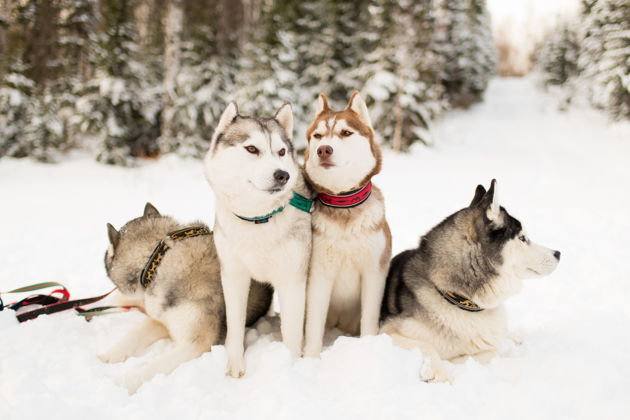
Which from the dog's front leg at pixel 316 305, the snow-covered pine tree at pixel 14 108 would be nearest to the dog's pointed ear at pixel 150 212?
the dog's front leg at pixel 316 305

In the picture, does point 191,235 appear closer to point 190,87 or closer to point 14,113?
point 190,87

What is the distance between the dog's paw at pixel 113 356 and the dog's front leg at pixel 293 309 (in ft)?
3.83

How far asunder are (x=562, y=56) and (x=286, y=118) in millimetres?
36199

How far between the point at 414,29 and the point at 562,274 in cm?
1252

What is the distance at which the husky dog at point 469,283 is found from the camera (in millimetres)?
2705

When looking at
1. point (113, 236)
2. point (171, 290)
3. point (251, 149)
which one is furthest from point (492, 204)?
point (113, 236)

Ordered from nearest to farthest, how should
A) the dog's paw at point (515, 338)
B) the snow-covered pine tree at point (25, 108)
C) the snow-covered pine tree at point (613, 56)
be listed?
1. the dog's paw at point (515, 338)
2. the snow-covered pine tree at point (25, 108)
3. the snow-covered pine tree at point (613, 56)

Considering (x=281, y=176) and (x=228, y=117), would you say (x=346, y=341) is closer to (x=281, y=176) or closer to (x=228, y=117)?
(x=281, y=176)

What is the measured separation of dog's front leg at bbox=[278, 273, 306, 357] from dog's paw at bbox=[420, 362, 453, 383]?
2.77ft

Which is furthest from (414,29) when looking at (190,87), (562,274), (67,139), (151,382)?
(151,382)

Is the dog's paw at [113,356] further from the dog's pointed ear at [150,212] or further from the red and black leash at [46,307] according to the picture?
the dog's pointed ear at [150,212]

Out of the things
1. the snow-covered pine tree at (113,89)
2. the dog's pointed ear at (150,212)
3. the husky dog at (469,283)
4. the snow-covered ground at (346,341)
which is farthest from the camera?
the snow-covered pine tree at (113,89)

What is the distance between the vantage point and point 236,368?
2613mm

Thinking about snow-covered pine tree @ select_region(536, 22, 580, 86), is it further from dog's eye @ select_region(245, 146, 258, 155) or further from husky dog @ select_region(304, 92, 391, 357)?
dog's eye @ select_region(245, 146, 258, 155)
